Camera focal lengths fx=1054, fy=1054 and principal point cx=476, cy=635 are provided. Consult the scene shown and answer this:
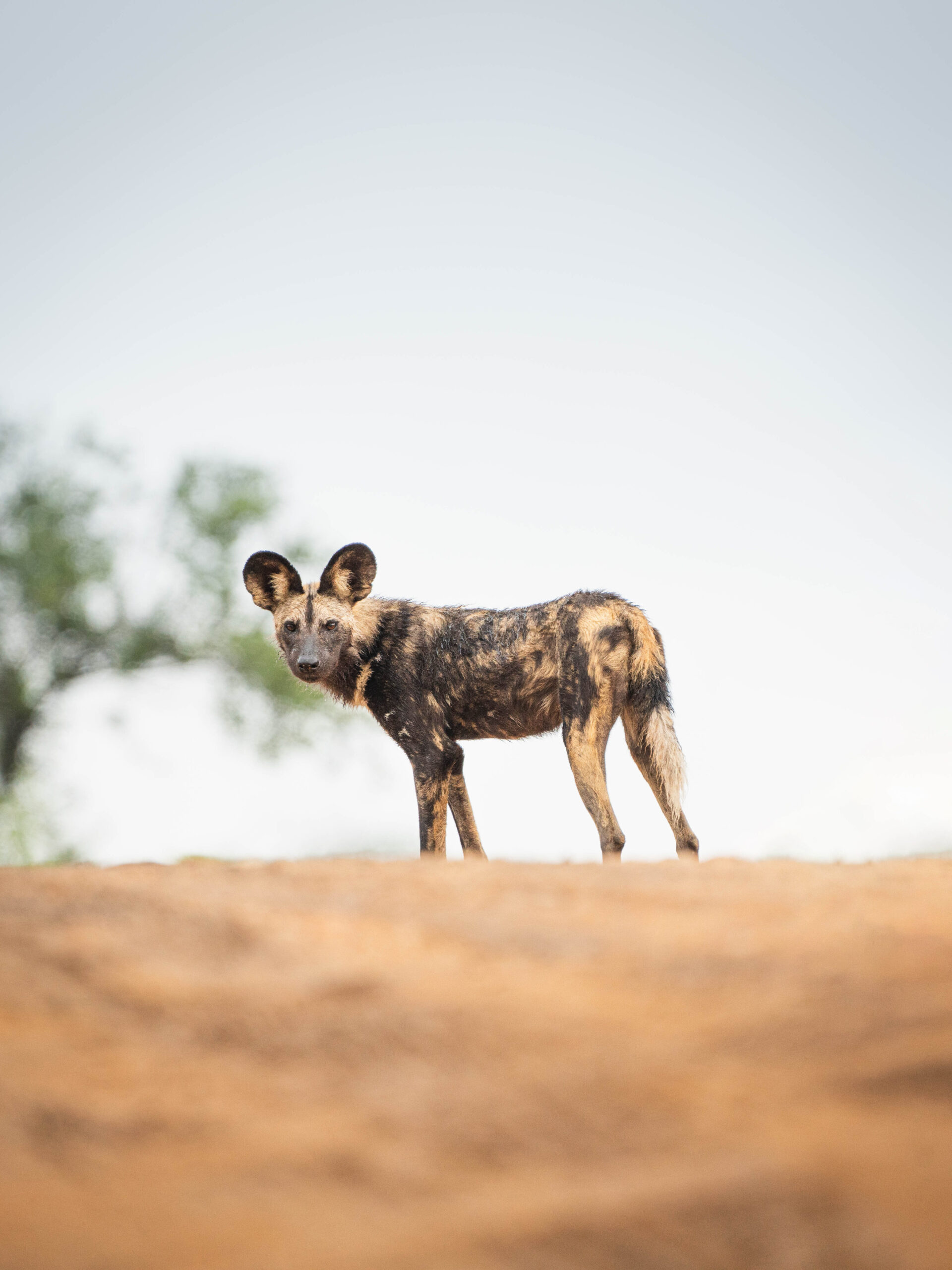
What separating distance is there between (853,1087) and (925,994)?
42cm

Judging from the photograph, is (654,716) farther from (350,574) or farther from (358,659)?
(350,574)

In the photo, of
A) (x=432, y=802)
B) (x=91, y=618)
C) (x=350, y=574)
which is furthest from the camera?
(x=91, y=618)

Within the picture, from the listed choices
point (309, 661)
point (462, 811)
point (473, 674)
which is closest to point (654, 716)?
point (473, 674)

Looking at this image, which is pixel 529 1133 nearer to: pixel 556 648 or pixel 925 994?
pixel 925 994

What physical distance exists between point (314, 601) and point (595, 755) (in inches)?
95.8

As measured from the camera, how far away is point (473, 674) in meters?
7.36

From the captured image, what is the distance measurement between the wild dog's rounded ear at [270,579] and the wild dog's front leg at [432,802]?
67.7 inches

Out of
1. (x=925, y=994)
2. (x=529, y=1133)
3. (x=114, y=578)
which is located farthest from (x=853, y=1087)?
(x=114, y=578)

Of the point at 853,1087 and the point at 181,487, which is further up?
the point at 181,487

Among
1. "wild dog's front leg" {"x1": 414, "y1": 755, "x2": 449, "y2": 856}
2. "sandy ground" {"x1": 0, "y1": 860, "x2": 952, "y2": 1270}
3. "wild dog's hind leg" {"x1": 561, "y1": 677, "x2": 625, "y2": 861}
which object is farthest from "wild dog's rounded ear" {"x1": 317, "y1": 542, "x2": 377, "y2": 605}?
"sandy ground" {"x1": 0, "y1": 860, "x2": 952, "y2": 1270}

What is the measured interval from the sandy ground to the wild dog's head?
175 inches

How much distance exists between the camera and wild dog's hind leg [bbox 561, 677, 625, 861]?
261 inches

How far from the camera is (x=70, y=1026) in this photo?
242 centimetres

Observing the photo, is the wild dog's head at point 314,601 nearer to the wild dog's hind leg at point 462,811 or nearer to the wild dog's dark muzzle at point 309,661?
the wild dog's dark muzzle at point 309,661
